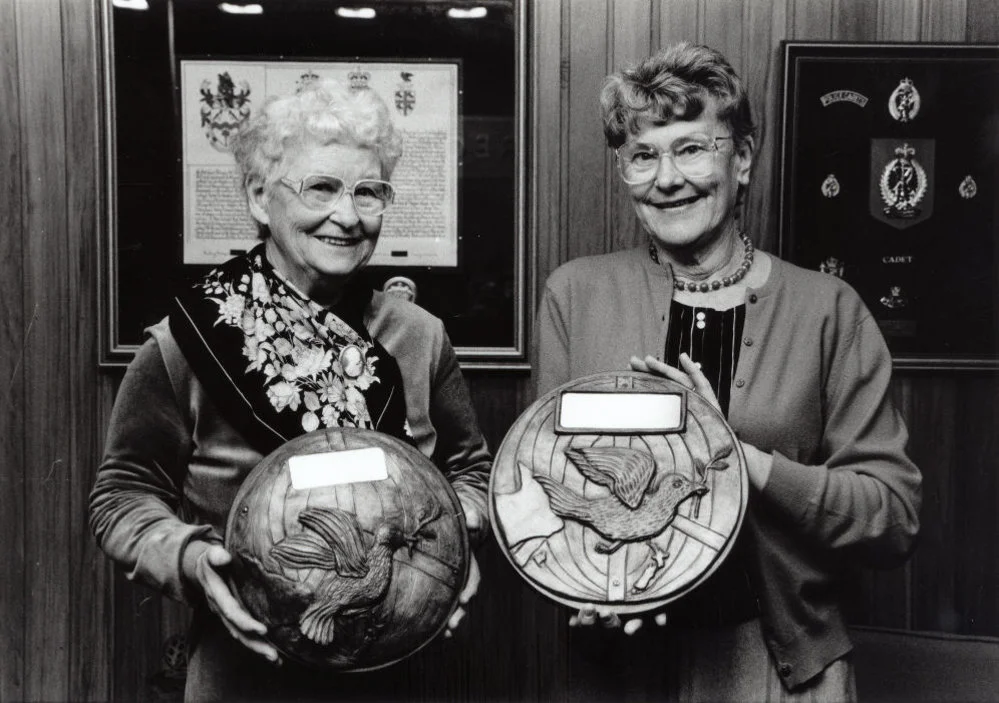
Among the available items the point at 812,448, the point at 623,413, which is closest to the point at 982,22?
the point at 812,448

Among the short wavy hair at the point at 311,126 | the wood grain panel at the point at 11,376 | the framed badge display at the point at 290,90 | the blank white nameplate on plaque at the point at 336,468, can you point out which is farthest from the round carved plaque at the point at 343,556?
the wood grain panel at the point at 11,376

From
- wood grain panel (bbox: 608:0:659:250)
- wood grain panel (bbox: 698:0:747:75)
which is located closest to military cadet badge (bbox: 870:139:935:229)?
wood grain panel (bbox: 698:0:747:75)

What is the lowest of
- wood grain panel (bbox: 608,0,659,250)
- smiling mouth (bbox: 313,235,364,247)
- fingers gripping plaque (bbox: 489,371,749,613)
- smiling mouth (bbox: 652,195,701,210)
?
fingers gripping plaque (bbox: 489,371,749,613)

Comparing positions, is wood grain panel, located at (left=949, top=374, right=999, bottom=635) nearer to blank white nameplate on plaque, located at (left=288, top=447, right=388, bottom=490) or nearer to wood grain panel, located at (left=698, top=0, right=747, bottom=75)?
wood grain panel, located at (left=698, top=0, right=747, bottom=75)

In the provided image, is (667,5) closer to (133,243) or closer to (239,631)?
(133,243)

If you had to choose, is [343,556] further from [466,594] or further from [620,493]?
[620,493]

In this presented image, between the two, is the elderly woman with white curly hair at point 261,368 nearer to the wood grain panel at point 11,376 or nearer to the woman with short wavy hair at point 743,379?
the woman with short wavy hair at point 743,379

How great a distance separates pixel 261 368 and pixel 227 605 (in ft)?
1.43

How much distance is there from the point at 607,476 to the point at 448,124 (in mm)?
1193

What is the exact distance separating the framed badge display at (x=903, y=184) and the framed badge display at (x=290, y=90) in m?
0.72

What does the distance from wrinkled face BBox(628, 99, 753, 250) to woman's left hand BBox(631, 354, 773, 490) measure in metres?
0.26

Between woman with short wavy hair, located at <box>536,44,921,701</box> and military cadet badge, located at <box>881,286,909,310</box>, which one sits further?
military cadet badge, located at <box>881,286,909,310</box>

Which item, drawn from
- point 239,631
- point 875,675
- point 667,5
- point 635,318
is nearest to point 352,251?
point 635,318

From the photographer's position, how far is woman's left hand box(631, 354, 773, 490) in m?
1.77
